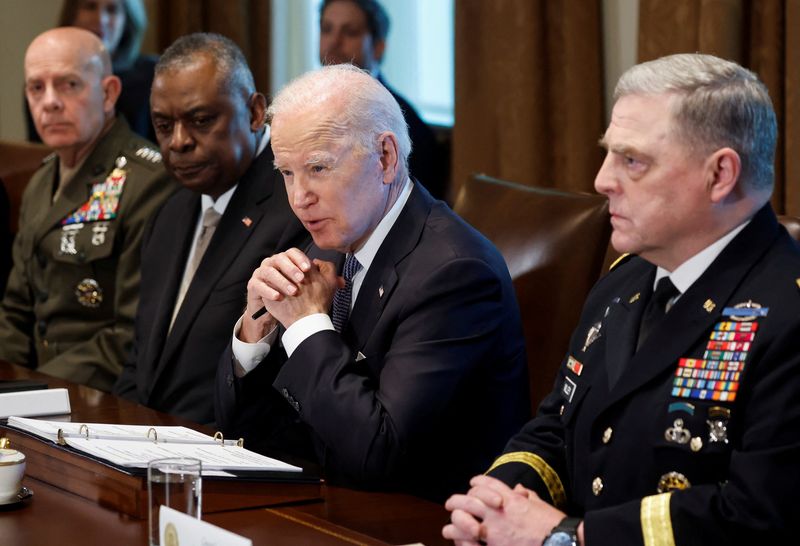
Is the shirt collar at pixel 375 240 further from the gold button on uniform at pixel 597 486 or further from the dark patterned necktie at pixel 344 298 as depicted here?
the gold button on uniform at pixel 597 486

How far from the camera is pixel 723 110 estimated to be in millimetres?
1937

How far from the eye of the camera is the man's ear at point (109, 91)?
4.32m

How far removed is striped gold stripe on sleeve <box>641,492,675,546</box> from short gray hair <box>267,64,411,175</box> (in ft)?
3.38

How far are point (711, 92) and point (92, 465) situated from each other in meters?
1.16

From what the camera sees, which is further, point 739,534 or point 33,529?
point 33,529

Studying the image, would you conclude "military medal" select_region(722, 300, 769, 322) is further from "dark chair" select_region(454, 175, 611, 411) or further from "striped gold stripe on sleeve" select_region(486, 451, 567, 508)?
"dark chair" select_region(454, 175, 611, 411)

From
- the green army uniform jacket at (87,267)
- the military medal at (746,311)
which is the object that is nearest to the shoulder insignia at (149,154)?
the green army uniform jacket at (87,267)

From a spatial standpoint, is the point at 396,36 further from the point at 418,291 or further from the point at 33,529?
the point at 33,529

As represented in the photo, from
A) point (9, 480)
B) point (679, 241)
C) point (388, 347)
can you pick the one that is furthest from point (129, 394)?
point (679, 241)

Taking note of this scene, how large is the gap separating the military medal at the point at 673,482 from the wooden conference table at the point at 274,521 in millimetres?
357

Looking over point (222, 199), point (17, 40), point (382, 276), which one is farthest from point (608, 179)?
point (17, 40)

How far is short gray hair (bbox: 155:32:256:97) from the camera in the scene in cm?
343

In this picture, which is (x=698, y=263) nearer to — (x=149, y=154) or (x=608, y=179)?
(x=608, y=179)

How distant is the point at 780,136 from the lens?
3768 millimetres
